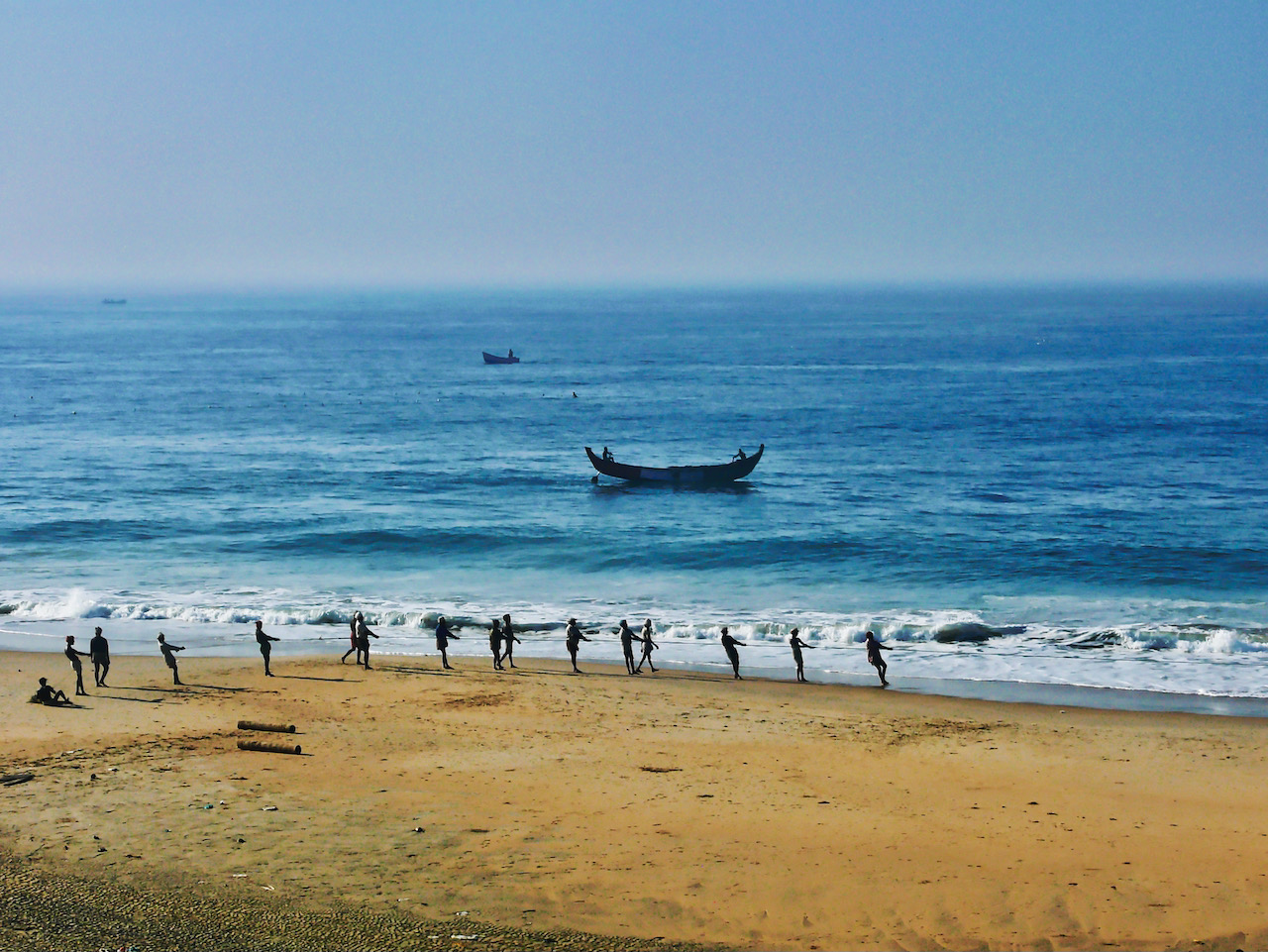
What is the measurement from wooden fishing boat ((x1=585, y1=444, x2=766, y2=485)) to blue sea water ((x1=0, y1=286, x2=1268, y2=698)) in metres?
0.66

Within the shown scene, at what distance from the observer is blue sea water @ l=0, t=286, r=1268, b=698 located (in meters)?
29.3

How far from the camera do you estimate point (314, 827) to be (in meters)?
14.4

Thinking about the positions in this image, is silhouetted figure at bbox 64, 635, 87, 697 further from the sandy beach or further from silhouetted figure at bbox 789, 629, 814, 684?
silhouetted figure at bbox 789, 629, 814, 684

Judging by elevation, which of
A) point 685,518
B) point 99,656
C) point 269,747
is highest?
point 269,747

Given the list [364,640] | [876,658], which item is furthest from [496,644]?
[876,658]

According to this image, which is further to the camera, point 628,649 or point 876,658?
point 628,649

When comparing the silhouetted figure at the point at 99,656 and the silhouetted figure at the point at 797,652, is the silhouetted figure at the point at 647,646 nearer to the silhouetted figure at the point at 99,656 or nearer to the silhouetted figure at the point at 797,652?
the silhouetted figure at the point at 797,652

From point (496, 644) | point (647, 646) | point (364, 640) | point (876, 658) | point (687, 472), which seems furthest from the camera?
point (687, 472)

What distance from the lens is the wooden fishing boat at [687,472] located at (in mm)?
51531

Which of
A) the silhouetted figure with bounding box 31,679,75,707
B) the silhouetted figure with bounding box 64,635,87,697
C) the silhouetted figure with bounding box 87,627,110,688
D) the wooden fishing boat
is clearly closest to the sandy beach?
the silhouetted figure with bounding box 31,679,75,707

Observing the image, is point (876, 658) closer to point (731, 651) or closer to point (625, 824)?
point (731, 651)

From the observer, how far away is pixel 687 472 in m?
52.3

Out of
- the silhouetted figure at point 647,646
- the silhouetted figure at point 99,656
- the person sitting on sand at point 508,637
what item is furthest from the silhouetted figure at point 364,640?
the silhouetted figure at point 647,646

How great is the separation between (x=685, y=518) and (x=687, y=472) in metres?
7.00
